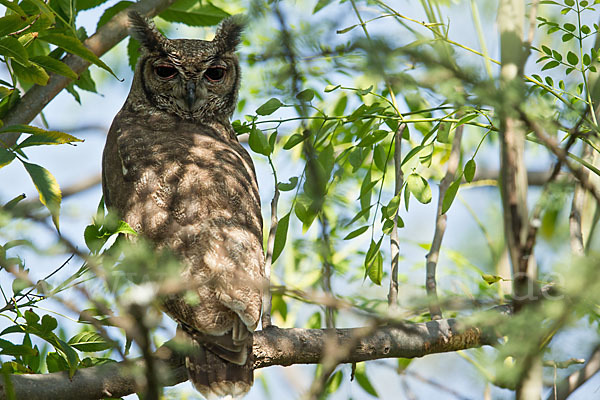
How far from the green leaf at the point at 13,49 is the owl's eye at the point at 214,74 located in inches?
88.7

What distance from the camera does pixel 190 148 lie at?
137 inches

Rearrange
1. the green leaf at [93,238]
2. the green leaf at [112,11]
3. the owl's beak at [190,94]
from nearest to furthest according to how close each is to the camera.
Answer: the green leaf at [93,238]
the green leaf at [112,11]
the owl's beak at [190,94]

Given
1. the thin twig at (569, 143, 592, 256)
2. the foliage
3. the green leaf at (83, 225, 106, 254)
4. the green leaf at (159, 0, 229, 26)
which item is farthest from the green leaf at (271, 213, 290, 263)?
the green leaf at (159, 0, 229, 26)

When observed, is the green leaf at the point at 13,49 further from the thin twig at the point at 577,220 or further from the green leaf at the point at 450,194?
the thin twig at the point at 577,220

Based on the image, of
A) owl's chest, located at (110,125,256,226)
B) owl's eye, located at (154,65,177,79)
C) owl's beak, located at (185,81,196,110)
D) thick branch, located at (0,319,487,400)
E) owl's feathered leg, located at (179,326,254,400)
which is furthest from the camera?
owl's eye, located at (154,65,177,79)

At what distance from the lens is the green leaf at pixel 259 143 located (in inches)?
115

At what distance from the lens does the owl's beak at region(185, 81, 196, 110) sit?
4.20 metres

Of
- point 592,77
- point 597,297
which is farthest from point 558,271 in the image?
point 592,77

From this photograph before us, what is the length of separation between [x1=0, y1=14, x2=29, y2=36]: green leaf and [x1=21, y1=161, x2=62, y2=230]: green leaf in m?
0.50

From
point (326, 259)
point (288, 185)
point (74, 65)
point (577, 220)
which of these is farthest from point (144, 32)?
point (326, 259)

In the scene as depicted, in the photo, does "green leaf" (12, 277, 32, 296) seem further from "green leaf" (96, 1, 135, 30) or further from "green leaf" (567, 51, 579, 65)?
"green leaf" (567, 51, 579, 65)

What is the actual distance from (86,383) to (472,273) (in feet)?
7.04

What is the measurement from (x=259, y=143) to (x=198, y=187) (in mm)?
401

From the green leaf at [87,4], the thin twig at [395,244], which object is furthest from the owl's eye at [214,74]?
the thin twig at [395,244]
